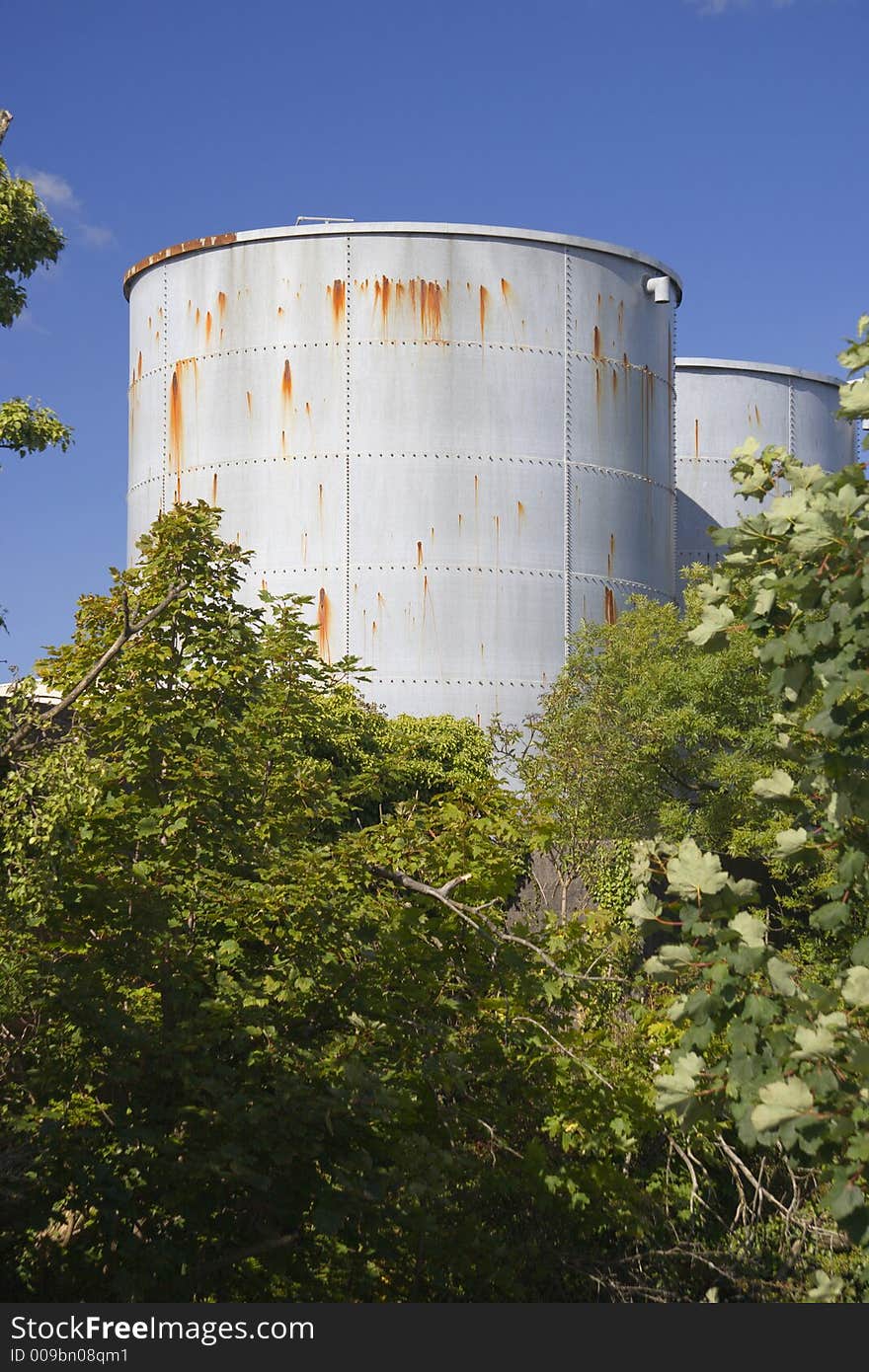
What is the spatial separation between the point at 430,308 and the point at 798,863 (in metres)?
27.8

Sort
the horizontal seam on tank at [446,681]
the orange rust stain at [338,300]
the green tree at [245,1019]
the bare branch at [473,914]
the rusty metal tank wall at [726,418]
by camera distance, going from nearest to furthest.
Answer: the green tree at [245,1019], the bare branch at [473,914], the horizontal seam on tank at [446,681], the orange rust stain at [338,300], the rusty metal tank wall at [726,418]

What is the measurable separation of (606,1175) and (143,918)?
13.1 ft

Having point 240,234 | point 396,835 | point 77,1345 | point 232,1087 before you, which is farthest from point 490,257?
point 77,1345

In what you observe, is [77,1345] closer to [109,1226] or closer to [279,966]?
[109,1226]

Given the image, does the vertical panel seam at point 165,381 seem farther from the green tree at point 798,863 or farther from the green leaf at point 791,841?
the green leaf at point 791,841

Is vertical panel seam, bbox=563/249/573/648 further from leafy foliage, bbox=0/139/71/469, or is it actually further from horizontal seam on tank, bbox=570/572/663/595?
leafy foliage, bbox=0/139/71/469

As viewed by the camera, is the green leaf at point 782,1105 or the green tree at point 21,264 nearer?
the green leaf at point 782,1105

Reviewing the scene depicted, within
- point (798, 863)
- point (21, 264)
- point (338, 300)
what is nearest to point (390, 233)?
point (338, 300)

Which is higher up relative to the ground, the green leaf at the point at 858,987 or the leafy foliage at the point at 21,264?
the leafy foliage at the point at 21,264

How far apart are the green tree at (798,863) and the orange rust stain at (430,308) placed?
26.9 m

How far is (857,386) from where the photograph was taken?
509 centimetres

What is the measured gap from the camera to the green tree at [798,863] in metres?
4.90

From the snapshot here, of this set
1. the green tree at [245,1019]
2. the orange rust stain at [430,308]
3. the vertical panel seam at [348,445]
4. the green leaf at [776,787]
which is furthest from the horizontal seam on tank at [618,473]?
the green leaf at [776,787]

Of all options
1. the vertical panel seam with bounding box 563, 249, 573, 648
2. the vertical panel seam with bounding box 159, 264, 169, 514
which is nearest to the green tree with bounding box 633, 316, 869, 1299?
the vertical panel seam with bounding box 563, 249, 573, 648
